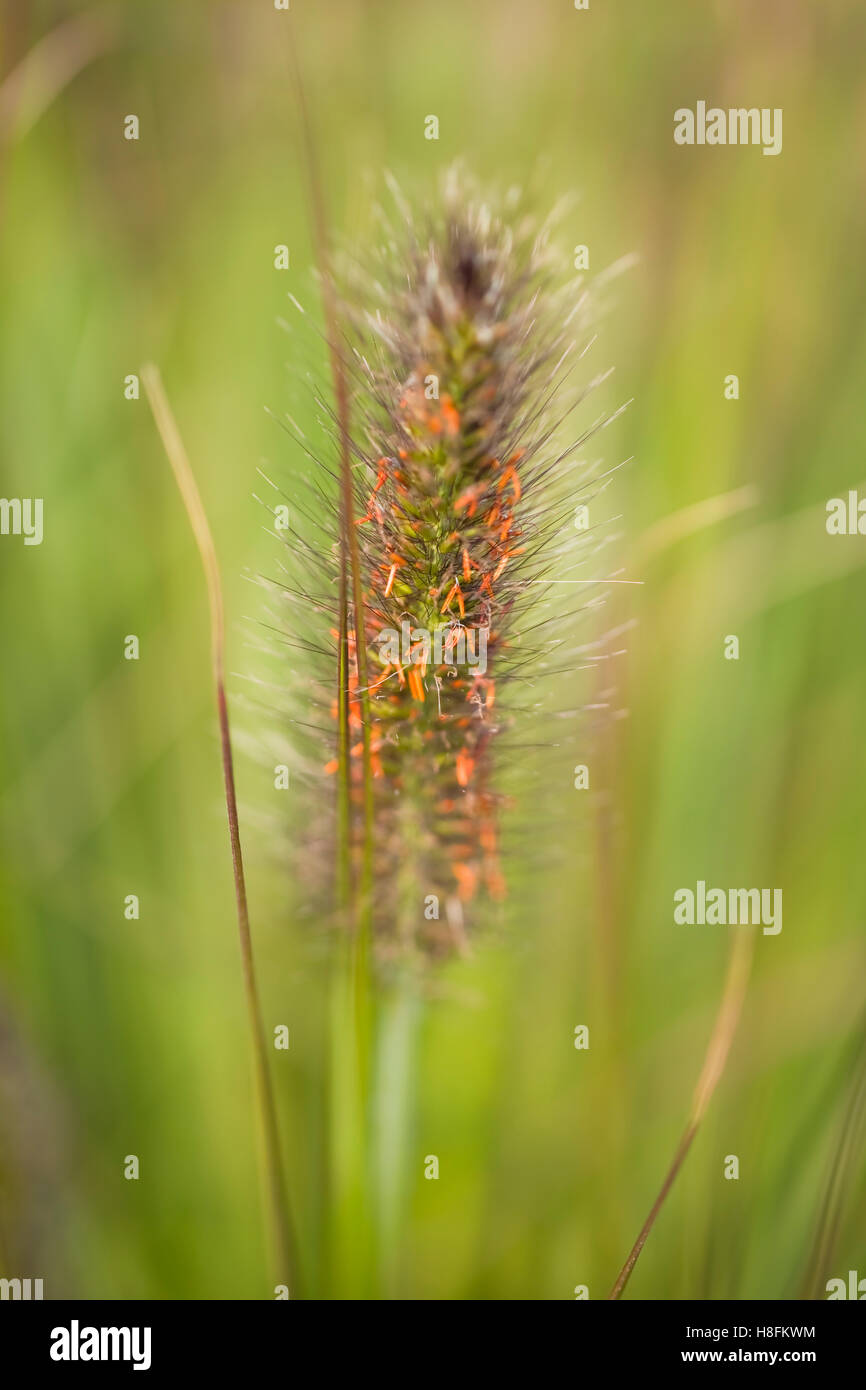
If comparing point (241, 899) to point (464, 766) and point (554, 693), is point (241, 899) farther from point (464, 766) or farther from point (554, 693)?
point (554, 693)

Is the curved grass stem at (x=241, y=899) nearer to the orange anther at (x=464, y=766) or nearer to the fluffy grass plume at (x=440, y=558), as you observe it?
the fluffy grass plume at (x=440, y=558)

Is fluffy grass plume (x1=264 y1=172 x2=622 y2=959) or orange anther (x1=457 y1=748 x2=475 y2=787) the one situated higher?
fluffy grass plume (x1=264 y1=172 x2=622 y2=959)

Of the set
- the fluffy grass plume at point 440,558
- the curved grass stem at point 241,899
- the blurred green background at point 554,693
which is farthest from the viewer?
the blurred green background at point 554,693

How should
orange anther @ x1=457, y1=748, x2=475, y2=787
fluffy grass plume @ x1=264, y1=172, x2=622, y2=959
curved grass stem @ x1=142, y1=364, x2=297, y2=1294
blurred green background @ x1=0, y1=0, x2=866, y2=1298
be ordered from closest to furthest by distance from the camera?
curved grass stem @ x1=142, y1=364, x2=297, y2=1294
fluffy grass plume @ x1=264, y1=172, x2=622, y2=959
orange anther @ x1=457, y1=748, x2=475, y2=787
blurred green background @ x1=0, y1=0, x2=866, y2=1298

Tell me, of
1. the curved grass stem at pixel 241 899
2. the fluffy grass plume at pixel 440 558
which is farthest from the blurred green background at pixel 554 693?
the curved grass stem at pixel 241 899

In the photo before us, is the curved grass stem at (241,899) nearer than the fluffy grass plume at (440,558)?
Yes

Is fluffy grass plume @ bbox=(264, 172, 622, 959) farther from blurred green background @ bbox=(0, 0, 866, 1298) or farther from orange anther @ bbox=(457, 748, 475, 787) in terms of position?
blurred green background @ bbox=(0, 0, 866, 1298)

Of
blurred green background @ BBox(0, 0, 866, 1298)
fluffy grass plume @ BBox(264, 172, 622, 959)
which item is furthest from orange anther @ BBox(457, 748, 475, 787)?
blurred green background @ BBox(0, 0, 866, 1298)

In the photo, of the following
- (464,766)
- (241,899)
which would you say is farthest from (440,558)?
(241,899)

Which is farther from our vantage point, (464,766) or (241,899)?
(464,766)
